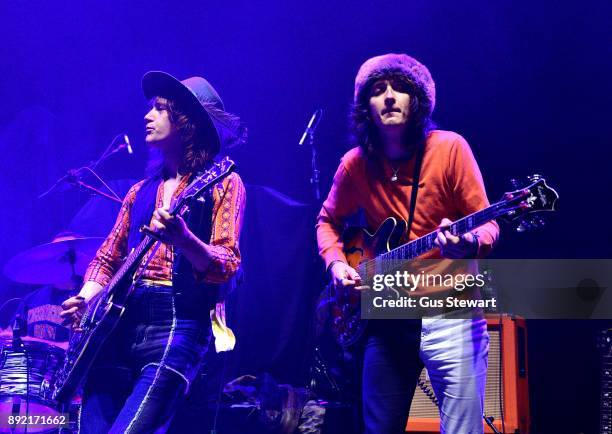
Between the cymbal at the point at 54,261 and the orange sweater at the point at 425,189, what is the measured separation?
223 centimetres

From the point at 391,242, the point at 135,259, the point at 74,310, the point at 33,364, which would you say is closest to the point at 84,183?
the point at 33,364

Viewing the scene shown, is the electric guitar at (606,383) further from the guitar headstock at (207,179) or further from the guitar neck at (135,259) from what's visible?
the guitar neck at (135,259)

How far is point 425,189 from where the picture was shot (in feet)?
8.96

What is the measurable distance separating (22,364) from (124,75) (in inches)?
109

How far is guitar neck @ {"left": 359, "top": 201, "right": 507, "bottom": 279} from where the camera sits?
2.50 meters

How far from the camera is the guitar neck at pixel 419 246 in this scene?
8.20ft

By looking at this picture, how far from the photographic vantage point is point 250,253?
229 inches

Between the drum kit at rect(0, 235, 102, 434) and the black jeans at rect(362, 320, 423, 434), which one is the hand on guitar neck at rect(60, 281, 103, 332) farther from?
the black jeans at rect(362, 320, 423, 434)

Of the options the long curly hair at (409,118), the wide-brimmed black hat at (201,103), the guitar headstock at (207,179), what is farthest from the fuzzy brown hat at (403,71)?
the wide-brimmed black hat at (201,103)

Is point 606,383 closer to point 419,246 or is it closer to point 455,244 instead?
point 419,246

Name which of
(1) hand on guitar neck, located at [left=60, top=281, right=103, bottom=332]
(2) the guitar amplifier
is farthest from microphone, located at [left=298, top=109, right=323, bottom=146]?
(1) hand on guitar neck, located at [left=60, top=281, right=103, bottom=332]

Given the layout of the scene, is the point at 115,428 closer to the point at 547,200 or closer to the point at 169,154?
the point at 169,154

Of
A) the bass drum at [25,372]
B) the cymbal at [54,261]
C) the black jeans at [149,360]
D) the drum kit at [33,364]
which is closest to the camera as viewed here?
the black jeans at [149,360]

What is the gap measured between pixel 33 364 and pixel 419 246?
3066mm
